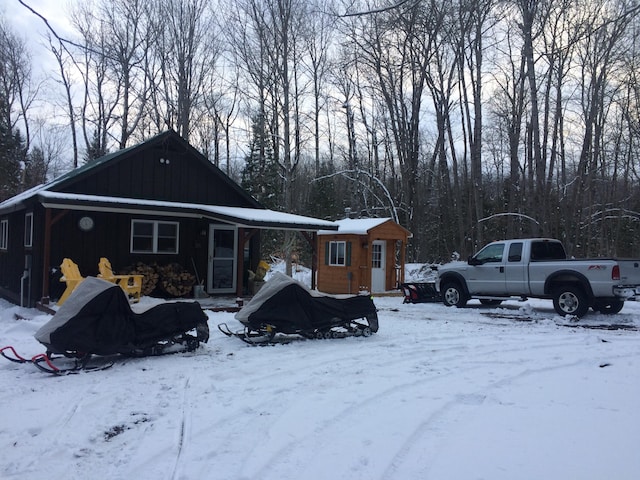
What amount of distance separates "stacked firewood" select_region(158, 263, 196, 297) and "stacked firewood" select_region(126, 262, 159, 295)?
205mm

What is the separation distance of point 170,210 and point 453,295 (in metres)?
7.71

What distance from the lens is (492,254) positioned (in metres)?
13.1

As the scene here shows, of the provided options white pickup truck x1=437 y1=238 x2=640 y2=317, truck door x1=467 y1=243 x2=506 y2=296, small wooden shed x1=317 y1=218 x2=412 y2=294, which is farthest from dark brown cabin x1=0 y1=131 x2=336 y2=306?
truck door x1=467 y1=243 x2=506 y2=296

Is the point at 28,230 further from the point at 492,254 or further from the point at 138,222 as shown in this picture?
the point at 492,254

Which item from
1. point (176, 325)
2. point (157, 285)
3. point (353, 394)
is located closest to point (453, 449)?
point (353, 394)

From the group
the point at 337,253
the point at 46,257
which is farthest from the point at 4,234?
the point at 337,253

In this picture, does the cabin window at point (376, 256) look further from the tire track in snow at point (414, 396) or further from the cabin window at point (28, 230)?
the cabin window at point (28, 230)

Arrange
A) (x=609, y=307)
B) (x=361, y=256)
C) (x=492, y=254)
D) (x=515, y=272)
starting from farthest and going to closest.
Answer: (x=361, y=256) → (x=492, y=254) → (x=515, y=272) → (x=609, y=307)

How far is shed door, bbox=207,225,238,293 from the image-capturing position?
1456 cm

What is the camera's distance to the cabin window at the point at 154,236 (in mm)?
13594

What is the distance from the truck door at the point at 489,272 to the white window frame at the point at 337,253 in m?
5.57

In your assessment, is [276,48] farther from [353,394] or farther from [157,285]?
[353,394]

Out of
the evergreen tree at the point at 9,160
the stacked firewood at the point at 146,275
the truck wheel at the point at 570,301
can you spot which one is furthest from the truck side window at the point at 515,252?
the evergreen tree at the point at 9,160

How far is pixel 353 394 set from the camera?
17.2 ft
